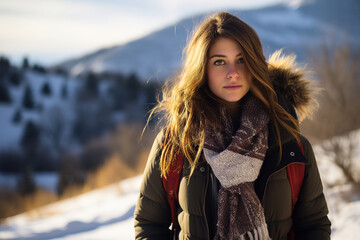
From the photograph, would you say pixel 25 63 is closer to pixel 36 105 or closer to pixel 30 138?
pixel 36 105

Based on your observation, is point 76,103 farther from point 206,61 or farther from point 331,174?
point 206,61

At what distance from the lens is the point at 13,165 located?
86.8 ft

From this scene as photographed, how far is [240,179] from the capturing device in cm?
150

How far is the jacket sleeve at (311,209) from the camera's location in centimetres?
156

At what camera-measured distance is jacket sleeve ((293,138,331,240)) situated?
1.56 m

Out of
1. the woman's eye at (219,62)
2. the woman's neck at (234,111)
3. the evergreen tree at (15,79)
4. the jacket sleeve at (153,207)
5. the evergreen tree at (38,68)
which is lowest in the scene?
the jacket sleeve at (153,207)

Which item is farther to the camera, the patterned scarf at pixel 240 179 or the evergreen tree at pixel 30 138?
the evergreen tree at pixel 30 138

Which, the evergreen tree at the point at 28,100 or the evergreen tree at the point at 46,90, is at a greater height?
the evergreen tree at the point at 46,90

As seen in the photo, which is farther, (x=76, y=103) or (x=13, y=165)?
(x=76, y=103)

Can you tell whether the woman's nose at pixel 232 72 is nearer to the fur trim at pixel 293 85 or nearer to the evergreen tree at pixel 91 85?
the fur trim at pixel 293 85

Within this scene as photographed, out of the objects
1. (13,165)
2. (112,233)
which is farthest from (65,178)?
(112,233)

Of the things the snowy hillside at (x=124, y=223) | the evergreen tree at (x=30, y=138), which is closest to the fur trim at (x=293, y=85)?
the snowy hillside at (x=124, y=223)

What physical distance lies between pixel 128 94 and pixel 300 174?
37.8m

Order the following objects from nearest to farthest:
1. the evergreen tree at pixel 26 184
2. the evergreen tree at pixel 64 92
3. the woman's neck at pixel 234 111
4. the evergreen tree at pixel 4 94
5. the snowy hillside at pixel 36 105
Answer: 1. the woman's neck at pixel 234 111
2. the evergreen tree at pixel 26 184
3. the snowy hillside at pixel 36 105
4. the evergreen tree at pixel 4 94
5. the evergreen tree at pixel 64 92
